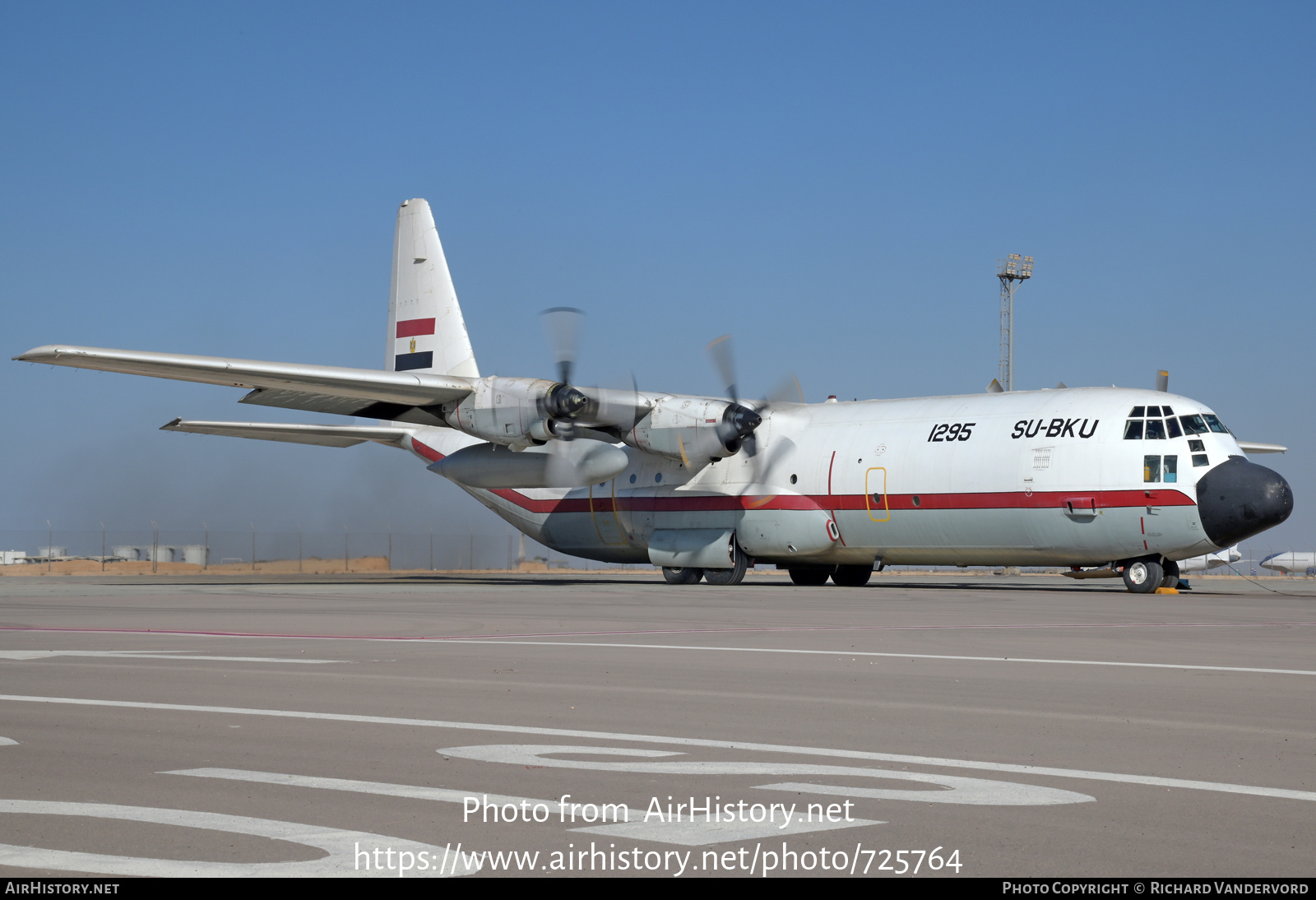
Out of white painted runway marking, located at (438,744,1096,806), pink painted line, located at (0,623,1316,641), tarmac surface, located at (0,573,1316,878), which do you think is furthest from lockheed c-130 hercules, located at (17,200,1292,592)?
white painted runway marking, located at (438,744,1096,806)

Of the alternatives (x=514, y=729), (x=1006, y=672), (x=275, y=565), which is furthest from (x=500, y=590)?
(x=275, y=565)

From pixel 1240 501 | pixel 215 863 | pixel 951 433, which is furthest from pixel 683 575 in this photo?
pixel 215 863

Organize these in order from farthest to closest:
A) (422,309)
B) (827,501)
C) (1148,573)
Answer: (422,309)
(827,501)
(1148,573)

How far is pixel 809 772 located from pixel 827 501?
80.3 feet

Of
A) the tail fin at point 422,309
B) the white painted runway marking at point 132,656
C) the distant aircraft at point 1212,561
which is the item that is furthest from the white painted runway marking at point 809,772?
the distant aircraft at point 1212,561

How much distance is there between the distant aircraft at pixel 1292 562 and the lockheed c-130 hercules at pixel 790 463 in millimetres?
57000

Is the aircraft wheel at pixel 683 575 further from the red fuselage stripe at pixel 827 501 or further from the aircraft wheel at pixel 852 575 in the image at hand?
the aircraft wheel at pixel 852 575

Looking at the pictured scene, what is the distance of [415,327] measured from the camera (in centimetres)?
3700

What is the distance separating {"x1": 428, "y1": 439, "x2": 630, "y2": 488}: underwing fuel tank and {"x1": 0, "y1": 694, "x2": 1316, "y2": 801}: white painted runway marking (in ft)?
72.7

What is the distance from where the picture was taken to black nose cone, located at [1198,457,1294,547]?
24938 millimetres

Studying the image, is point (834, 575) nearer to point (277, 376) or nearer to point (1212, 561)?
point (277, 376)

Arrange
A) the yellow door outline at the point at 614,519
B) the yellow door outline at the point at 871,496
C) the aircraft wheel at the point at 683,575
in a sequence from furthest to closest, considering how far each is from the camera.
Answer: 1. the yellow door outline at the point at 614,519
2. the aircraft wheel at the point at 683,575
3. the yellow door outline at the point at 871,496

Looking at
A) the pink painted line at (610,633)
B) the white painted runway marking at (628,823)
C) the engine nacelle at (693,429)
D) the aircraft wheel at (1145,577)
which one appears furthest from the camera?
the engine nacelle at (693,429)

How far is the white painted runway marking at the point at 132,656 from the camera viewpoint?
1116cm
